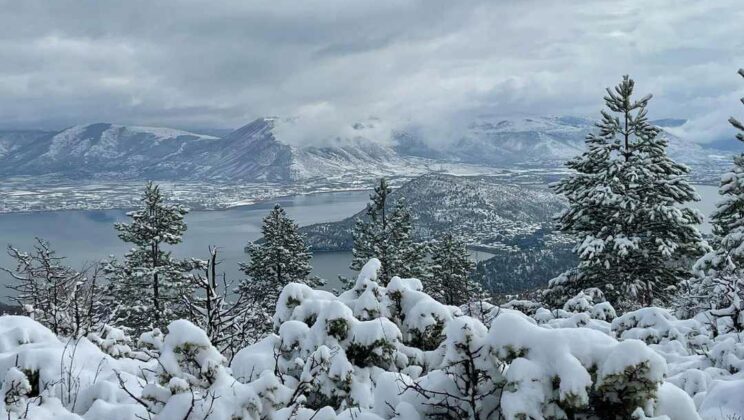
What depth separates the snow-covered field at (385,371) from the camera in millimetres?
3283

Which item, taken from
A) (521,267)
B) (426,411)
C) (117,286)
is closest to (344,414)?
(426,411)

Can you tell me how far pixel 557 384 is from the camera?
3297 millimetres

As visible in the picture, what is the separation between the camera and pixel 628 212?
1436 cm

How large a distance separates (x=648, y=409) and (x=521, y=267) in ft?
476

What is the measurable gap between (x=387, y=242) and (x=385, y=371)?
2829cm

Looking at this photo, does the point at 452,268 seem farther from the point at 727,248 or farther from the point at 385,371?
the point at 385,371

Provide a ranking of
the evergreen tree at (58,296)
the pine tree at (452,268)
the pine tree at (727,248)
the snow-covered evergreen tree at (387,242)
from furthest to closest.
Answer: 1. the pine tree at (452,268)
2. the snow-covered evergreen tree at (387,242)
3. the pine tree at (727,248)
4. the evergreen tree at (58,296)

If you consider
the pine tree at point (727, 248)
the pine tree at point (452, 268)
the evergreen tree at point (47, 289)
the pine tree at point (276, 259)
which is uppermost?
the pine tree at point (727, 248)

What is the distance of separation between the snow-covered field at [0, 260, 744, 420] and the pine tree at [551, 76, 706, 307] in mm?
7091

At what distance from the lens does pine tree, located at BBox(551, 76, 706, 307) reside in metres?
14.2

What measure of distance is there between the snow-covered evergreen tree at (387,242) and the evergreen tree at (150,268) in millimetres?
11842

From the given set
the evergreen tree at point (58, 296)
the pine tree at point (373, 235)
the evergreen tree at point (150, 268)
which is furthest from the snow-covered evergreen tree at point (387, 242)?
the evergreen tree at point (58, 296)

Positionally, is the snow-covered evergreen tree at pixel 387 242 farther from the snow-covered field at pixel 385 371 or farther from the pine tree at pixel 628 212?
the snow-covered field at pixel 385 371

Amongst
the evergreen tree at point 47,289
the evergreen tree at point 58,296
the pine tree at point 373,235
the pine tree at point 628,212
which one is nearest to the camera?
the evergreen tree at point 58,296
